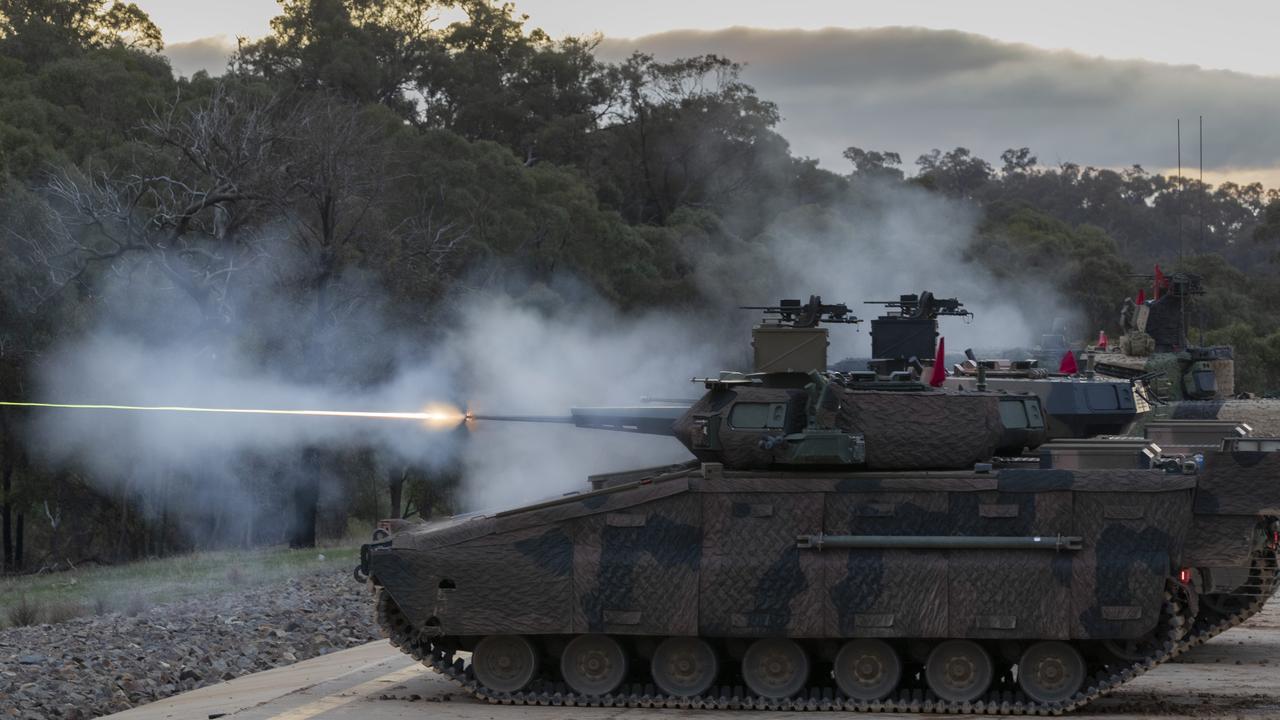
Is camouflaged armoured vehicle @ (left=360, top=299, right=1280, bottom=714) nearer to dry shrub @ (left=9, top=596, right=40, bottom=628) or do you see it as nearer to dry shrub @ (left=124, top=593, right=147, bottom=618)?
dry shrub @ (left=124, top=593, right=147, bottom=618)

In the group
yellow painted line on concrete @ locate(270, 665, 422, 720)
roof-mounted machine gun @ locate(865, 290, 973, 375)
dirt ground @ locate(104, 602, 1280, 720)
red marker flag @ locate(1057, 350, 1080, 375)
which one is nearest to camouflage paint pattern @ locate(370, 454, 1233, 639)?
dirt ground @ locate(104, 602, 1280, 720)

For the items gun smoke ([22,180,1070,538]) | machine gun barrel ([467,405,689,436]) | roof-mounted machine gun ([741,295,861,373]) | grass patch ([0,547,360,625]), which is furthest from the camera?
gun smoke ([22,180,1070,538])

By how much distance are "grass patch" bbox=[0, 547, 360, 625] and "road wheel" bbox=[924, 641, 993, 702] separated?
42.7 ft

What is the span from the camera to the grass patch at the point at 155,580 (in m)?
25.2

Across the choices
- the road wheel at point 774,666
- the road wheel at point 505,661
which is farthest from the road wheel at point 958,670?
the road wheel at point 505,661

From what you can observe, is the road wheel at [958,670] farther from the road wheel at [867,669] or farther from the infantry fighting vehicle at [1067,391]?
the infantry fighting vehicle at [1067,391]

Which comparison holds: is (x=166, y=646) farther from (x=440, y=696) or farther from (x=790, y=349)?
(x=790, y=349)

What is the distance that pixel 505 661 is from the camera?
15.2 metres

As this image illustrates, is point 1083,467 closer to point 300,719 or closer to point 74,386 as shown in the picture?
point 300,719

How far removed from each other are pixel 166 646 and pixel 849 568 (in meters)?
9.23

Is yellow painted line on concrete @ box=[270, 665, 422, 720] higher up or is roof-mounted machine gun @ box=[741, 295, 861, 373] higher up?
roof-mounted machine gun @ box=[741, 295, 861, 373]

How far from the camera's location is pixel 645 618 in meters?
14.7

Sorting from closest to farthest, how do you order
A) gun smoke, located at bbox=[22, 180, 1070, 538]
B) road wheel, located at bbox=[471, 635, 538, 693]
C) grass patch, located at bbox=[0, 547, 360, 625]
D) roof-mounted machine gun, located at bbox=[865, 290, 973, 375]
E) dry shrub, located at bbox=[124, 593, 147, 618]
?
1. road wheel, located at bbox=[471, 635, 538, 693]
2. dry shrub, located at bbox=[124, 593, 147, 618]
3. grass patch, located at bbox=[0, 547, 360, 625]
4. roof-mounted machine gun, located at bbox=[865, 290, 973, 375]
5. gun smoke, located at bbox=[22, 180, 1070, 538]

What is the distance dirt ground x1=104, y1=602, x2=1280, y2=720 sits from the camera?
14.4m
